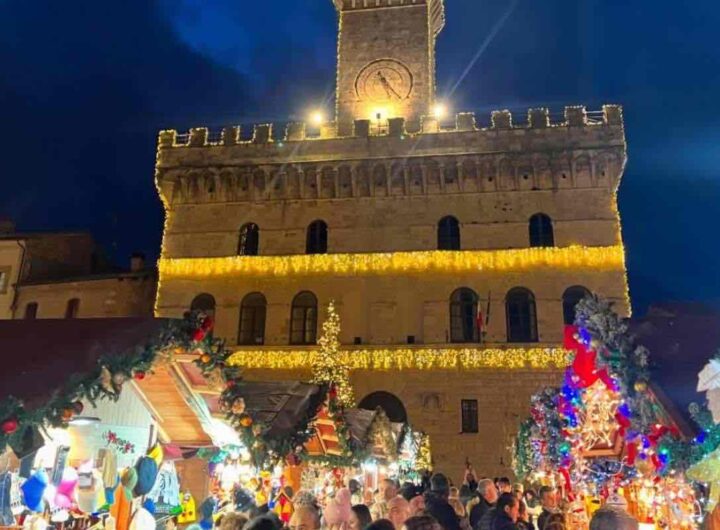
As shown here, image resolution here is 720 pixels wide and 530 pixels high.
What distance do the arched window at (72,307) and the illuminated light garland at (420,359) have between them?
322 inches

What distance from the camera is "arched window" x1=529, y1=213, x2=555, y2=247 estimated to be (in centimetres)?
2225

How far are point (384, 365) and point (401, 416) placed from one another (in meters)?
1.80

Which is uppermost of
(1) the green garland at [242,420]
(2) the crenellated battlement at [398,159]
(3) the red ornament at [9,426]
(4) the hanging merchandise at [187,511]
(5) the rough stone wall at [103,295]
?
(2) the crenellated battlement at [398,159]

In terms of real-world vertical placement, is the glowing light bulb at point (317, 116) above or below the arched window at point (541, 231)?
above

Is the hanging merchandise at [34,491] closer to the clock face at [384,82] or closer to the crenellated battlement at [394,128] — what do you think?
the crenellated battlement at [394,128]

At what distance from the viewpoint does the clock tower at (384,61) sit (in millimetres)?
25384

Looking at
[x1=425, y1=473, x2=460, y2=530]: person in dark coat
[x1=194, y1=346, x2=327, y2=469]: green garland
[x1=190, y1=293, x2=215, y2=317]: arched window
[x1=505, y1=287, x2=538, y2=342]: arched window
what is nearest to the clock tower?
[x1=505, y1=287, x2=538, y2=342]: arched window

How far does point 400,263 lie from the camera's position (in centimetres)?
2255

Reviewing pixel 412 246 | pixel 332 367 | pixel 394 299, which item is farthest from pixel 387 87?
pixel 332 367

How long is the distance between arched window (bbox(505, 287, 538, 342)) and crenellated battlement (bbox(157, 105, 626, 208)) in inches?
156

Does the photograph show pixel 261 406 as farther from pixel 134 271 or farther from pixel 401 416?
pixel 134 271

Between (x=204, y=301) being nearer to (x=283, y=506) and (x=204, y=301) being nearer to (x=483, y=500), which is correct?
(x=283, y=506)

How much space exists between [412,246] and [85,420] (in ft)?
57.5

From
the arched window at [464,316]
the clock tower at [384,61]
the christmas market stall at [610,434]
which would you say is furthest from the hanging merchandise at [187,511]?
the clock tower at [384,61]
